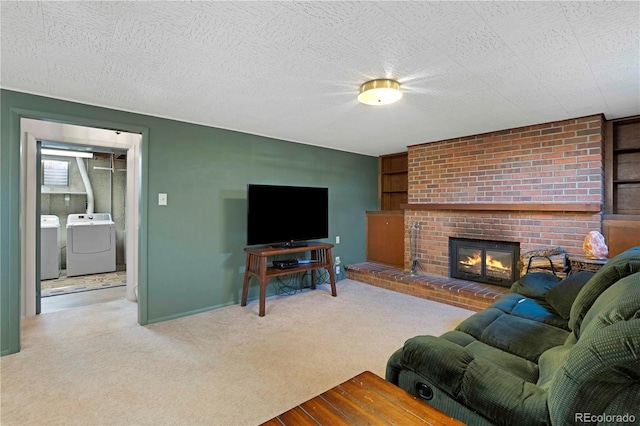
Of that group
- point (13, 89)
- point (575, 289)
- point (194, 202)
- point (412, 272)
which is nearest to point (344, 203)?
point (412, 272)

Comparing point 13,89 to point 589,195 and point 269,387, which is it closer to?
point 269,387

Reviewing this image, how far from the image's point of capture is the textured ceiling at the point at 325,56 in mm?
1415

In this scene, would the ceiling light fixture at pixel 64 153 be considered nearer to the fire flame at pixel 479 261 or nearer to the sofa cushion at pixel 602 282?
the fire flame at pixel 479 261

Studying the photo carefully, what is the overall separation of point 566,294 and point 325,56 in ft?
7.31

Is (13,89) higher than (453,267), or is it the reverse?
(13,89)

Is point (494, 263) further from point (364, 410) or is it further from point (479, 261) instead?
point (364, 410)

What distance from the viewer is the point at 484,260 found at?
12.5 feet

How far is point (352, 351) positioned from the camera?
247cm

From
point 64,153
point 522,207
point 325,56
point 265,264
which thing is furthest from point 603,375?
point 64,153

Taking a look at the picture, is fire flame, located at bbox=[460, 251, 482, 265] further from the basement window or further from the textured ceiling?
the basement window

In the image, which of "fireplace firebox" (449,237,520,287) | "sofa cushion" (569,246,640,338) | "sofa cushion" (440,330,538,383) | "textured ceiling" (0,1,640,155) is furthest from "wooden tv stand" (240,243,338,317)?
"sofa cushion" (569,246,640,338)

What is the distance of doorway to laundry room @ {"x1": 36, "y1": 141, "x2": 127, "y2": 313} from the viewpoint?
4.54m

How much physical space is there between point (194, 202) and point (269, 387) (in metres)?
2.11

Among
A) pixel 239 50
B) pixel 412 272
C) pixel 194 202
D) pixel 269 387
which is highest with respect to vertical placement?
pixel 239 50
